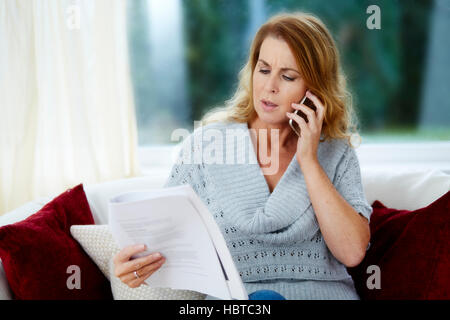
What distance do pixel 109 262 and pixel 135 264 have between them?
39cm

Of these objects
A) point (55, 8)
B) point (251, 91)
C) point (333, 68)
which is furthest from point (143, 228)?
point (55, 8)

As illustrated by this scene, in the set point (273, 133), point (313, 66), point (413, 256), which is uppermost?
point (313, 66)

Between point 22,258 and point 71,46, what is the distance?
1.08 m

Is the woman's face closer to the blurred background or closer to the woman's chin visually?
the woman's chin

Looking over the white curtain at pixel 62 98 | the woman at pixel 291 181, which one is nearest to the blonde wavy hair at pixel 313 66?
the woman at pixel 291 181

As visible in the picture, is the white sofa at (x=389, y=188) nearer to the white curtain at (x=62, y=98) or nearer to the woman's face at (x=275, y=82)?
the white curtain at (x=62, y=98)

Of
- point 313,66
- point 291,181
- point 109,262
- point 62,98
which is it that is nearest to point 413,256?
point 291,181

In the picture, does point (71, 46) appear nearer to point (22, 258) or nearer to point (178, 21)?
point (178, 21)

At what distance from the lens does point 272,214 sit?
135cm

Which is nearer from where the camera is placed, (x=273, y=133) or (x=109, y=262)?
(x=109, y=262)

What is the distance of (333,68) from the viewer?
1480 mm

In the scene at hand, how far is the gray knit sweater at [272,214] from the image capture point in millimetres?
1344

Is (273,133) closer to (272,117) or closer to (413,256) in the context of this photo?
(272,117)

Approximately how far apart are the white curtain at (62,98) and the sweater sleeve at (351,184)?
104cm
